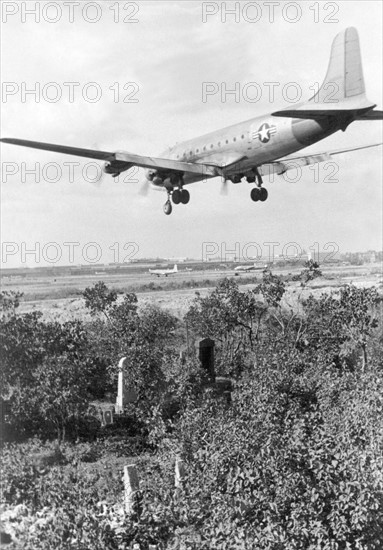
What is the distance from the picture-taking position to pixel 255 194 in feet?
84.5

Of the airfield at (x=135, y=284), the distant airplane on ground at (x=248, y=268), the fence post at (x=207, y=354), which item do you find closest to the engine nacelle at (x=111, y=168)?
the fence post at (x=207, y=354)

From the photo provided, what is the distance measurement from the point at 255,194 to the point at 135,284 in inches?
2365

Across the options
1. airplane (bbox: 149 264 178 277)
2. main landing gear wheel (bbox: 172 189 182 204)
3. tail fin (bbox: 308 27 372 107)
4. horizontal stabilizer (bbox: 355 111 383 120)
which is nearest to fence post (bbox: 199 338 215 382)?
main landing gear wheel (bbox: 172 189 182 204)

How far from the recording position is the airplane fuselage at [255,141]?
73.5 feet

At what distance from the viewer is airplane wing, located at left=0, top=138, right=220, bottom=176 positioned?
19.9m

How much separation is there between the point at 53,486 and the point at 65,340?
53.7ft

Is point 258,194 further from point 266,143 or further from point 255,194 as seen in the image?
point 266,143

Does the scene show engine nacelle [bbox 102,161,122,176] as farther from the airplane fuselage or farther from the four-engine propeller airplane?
the four-engine propeller airplane

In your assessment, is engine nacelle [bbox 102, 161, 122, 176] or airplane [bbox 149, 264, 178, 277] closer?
engine nacelle [bbox 102, 161, 122, 176]

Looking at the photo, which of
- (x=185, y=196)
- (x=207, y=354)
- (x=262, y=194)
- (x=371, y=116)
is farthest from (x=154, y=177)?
(x=207, y=354)

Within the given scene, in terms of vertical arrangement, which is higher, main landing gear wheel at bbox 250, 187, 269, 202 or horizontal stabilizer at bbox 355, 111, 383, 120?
horizontal stabilizer at bbox 355, 111, 383, 120

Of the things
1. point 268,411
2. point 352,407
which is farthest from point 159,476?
point 352,407

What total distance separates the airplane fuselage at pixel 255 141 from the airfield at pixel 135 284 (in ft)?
74.6

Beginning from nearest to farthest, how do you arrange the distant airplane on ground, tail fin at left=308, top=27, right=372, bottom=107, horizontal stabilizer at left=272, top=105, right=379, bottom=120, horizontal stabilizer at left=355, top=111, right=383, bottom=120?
horizontal stabilizer at left=272, top=105, right=379, bottom=120, horizontal stabilizer at left=355, top=111, right=383, bottom=120, tail fin at left=308, top=27, right=372, bottom=107, the distant airplane on ground
